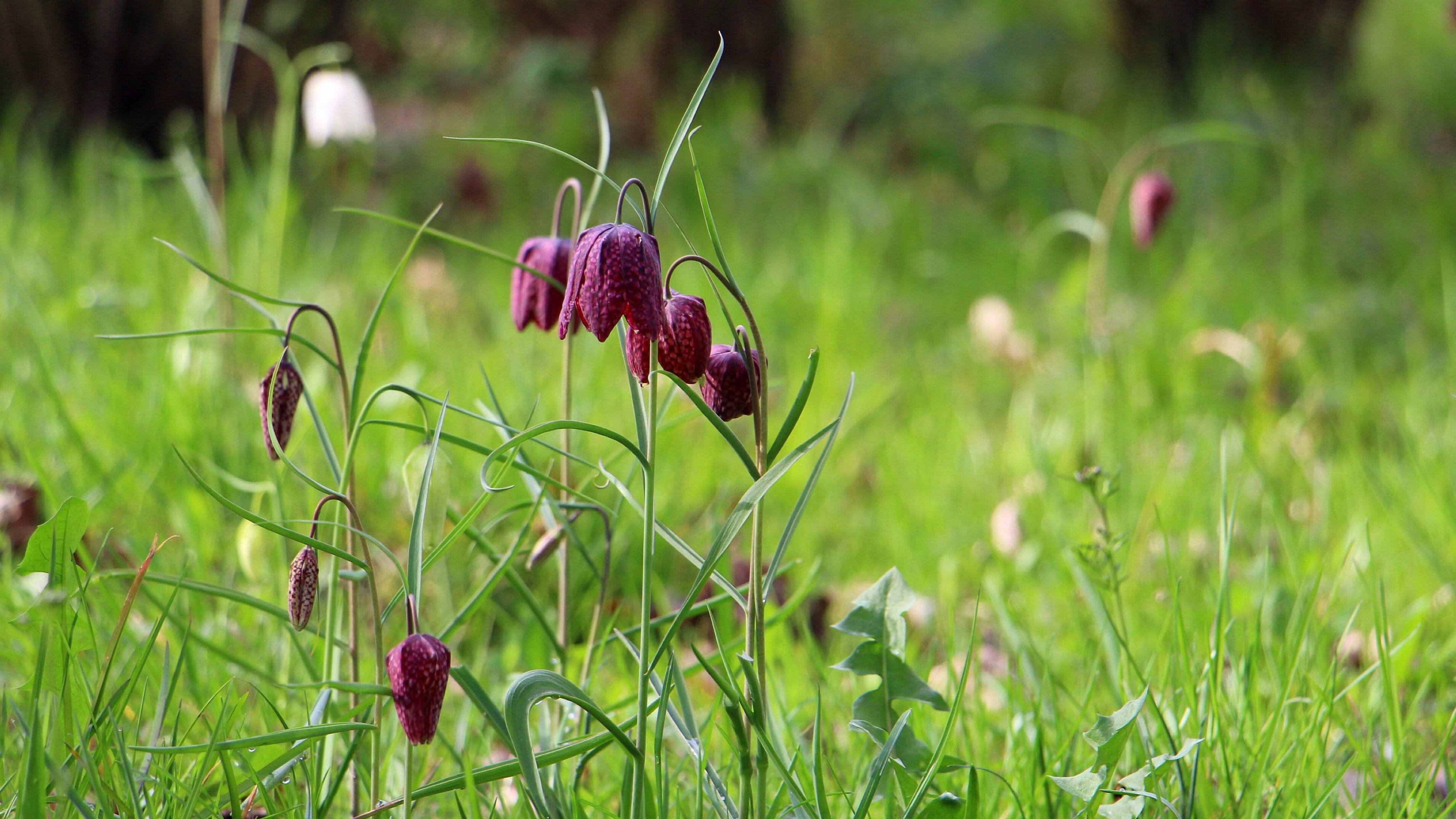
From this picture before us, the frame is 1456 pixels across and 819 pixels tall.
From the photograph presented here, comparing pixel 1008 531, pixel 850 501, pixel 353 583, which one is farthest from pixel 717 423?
pixel 850 501

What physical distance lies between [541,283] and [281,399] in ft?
0.67

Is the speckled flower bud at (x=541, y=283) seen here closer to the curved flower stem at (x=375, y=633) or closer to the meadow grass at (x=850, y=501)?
the meadow grass at (x=850, y=501)

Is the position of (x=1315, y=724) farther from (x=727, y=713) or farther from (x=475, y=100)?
(x=475, y=100)

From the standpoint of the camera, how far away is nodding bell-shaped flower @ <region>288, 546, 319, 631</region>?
662mm

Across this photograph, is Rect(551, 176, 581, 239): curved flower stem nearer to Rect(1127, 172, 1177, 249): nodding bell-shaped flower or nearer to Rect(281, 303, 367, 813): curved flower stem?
Rect(281, 303, 367, 813): curved flower stem

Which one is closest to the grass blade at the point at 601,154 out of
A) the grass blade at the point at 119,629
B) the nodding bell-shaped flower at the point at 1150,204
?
the grass blade at the point at 119,629

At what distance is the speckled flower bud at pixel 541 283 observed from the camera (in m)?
0.82

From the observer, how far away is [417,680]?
2.04 feet

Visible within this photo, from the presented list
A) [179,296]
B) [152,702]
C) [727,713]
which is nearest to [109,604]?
[152,702]

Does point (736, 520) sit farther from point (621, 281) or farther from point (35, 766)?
point (35, 766)

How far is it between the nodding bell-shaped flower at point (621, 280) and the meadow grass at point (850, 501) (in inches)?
4.1

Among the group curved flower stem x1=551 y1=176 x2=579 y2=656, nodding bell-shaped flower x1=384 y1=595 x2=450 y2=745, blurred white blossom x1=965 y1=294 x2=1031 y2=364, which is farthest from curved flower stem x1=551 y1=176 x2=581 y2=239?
blurred white blossom x1=965 y1=294 x2=1031 y2=364

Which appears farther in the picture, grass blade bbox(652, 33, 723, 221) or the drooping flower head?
the drooping flower head

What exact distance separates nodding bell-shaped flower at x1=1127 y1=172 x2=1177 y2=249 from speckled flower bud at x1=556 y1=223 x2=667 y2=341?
1350 mm
